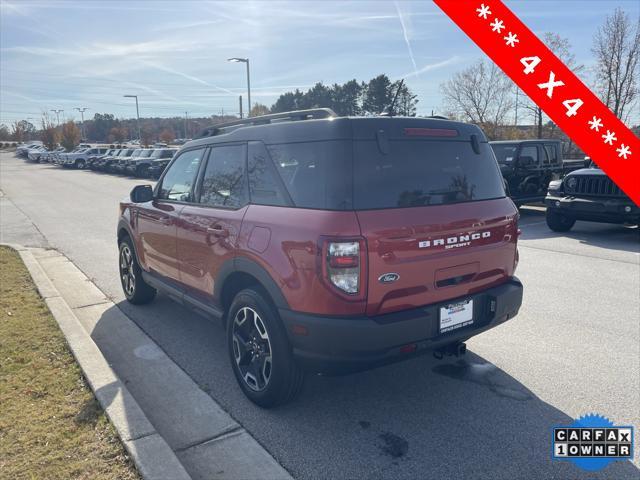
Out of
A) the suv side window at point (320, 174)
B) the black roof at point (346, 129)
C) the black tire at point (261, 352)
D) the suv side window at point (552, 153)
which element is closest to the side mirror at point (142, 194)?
the black roof at point (346, 129)

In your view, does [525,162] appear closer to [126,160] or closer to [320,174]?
[320,174]

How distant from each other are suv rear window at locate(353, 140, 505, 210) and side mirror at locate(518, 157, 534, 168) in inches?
404

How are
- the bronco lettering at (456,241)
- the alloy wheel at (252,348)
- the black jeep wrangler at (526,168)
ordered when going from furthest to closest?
the black jeep wrangler at (526,168) → the alloy wheel at (252,348) → the bronco lettering at (456,241)

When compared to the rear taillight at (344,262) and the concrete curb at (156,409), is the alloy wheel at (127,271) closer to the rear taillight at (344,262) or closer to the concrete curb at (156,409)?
the concrete curb at (156,409)

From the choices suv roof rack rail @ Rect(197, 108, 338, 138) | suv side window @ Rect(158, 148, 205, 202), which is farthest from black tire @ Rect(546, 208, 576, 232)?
suv side window @ Rect(158, 148, 205, 202)

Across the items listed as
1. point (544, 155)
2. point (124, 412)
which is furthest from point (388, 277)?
point (544, 155)

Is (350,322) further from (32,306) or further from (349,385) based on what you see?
(32,306)

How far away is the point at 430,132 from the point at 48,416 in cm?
317

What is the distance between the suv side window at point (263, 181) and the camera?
10.4ft

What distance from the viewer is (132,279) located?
5.63 metres

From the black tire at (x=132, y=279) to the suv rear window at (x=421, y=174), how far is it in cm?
351

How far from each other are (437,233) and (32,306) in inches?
181

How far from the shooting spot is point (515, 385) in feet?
12.0

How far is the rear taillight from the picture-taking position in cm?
271
